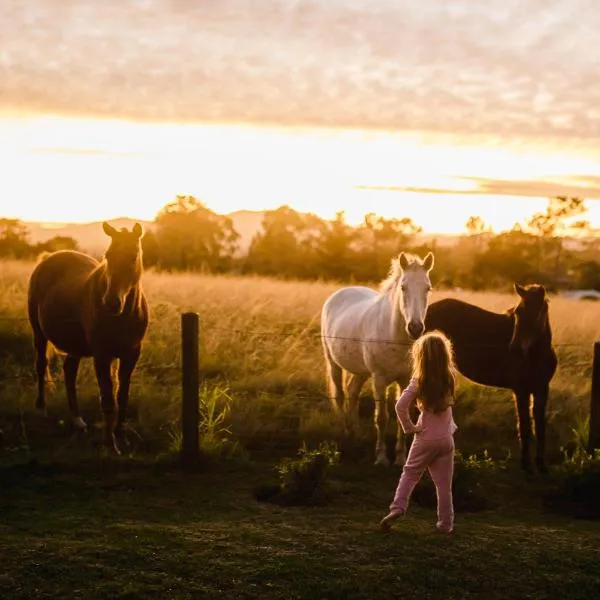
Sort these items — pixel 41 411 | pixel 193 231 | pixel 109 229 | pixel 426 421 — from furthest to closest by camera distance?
1. pixel 193 231
2. pixel 41 411
3. pixel 109 229
4. pixel 426 421

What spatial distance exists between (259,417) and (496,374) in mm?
2742

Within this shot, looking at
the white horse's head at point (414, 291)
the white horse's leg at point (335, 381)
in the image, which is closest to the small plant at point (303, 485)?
the white horse's head at point (414, 291)

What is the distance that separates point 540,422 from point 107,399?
4.33 metres

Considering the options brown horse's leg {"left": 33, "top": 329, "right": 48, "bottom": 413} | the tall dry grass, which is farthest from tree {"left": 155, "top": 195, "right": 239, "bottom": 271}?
brown horse's leg {"left": 33, "top": 329, "right": 48, "bottom": 413}

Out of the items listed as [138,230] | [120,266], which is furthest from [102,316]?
[138,230]

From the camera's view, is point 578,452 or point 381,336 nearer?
point 578,452

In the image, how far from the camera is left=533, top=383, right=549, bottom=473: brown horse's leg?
25.0ft

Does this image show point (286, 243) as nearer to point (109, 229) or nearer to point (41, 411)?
point (41, 411)

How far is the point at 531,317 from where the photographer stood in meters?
7.82

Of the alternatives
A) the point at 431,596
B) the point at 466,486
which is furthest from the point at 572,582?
the point at 466,486

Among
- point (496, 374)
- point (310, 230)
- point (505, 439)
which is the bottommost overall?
point (505, 439)

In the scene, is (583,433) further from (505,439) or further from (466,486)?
(466,486)

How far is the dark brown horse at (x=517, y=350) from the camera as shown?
7809 mm

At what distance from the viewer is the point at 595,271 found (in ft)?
180
